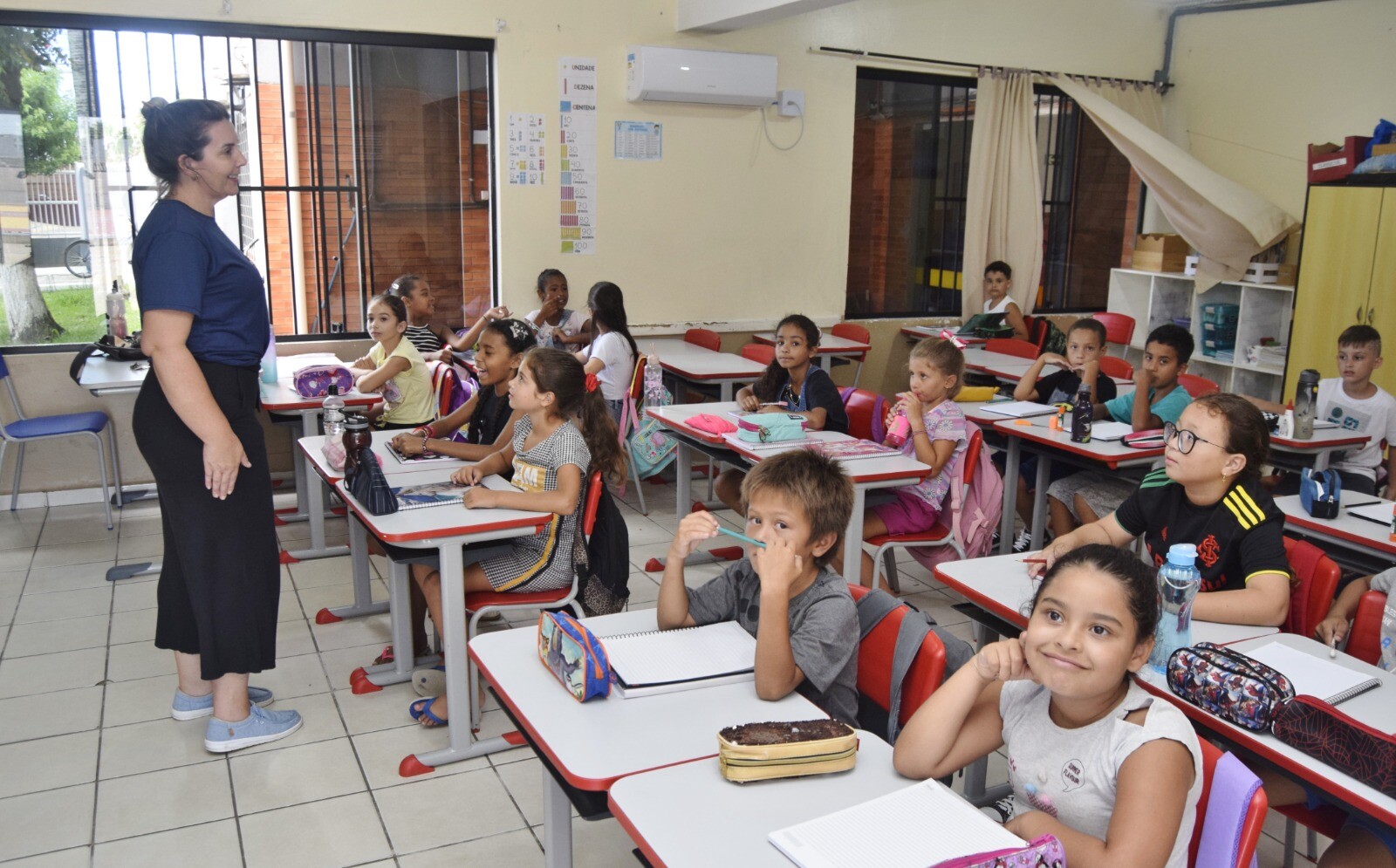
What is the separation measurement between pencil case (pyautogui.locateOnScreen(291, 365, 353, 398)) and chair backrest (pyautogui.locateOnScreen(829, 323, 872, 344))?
3069 mm

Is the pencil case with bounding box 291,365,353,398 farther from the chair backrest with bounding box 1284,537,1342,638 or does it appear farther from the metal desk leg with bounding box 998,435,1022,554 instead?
the chair backrest with bounding box 1284,537,1342,638

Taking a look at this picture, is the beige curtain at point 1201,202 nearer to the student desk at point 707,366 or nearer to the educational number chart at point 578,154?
the student desk at point 707,366

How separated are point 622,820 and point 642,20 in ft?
17.5

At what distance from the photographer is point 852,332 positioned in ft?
21.8

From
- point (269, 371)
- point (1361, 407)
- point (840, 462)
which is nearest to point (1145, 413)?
point (1361, 407)

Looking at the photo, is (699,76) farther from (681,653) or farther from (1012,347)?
(681,653)

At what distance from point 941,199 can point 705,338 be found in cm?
212

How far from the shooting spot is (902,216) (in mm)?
7254

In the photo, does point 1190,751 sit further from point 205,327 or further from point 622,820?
point 205,327

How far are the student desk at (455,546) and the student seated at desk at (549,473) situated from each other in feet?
0.20

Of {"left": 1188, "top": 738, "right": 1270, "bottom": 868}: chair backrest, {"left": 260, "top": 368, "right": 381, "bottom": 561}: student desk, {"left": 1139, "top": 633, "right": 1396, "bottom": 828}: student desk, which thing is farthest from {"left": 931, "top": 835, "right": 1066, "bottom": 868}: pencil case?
{"left": 260, "top": 368, "right": 381, "bottom": 561}: student desk

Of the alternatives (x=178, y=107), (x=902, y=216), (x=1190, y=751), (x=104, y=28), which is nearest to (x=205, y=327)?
(x=178, y=107)

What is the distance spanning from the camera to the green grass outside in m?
5.30

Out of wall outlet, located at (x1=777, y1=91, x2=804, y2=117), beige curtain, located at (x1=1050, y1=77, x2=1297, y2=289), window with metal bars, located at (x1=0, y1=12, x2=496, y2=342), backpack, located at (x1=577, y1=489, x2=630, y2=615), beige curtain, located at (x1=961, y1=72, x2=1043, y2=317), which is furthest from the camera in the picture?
beige curtain, located at (x1=961, y1=72, x2=1043, y2=317)
